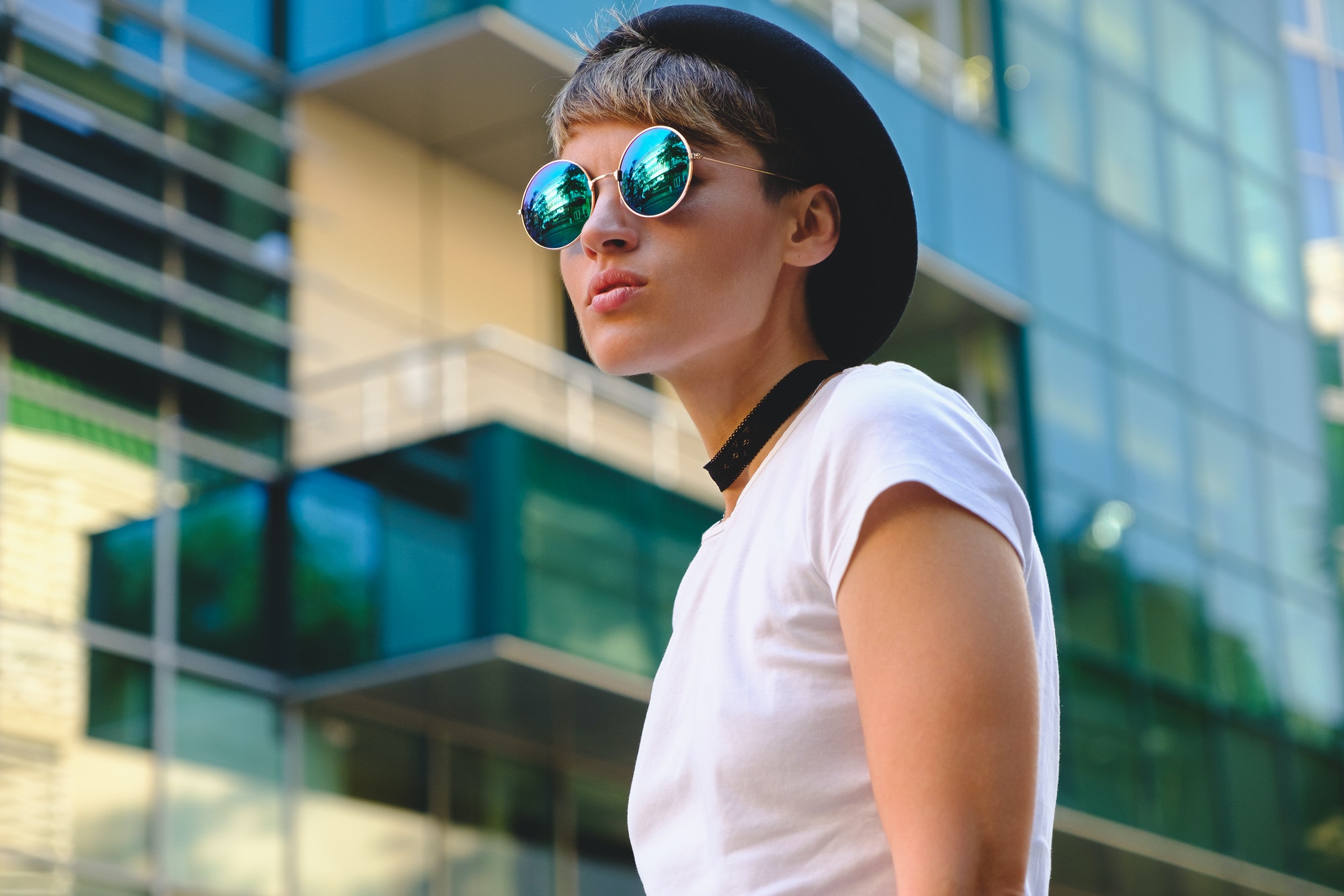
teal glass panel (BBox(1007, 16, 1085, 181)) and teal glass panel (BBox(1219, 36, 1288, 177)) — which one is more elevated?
teal glass panel (BBox(1219, 36, 1288, 177))

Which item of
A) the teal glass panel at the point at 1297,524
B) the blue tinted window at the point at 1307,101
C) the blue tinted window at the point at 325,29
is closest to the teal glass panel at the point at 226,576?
the blue tinted window at the point at 325,29

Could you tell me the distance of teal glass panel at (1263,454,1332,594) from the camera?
→ 69.8 feet

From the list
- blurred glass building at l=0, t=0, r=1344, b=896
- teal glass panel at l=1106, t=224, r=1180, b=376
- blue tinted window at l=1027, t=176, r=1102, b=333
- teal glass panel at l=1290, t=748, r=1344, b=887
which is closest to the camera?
blurred glass building at l=0, t=0, r=1344, b=896

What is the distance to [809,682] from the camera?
5.38 ft

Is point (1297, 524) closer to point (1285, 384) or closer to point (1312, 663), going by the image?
point (1312, 663)

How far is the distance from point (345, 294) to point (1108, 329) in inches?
322

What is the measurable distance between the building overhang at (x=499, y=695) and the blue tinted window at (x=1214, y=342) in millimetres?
8539

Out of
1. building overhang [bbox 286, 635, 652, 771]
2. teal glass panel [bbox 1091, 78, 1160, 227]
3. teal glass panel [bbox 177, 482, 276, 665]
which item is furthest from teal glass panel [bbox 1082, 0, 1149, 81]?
teal glass panel [bbox 177, 482, 276, 665]

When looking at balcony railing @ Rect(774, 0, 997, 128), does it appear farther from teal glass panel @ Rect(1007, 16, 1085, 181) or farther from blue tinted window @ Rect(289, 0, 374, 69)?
blue tinted window @ Rect(289, 0, 374, 69)

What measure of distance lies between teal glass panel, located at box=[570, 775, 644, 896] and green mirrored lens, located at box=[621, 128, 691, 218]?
13043 mm

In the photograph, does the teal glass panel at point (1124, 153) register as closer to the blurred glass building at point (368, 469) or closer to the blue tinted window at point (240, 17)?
the blurred glass building at point (368, 469)

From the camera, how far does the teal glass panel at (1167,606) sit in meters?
18.8

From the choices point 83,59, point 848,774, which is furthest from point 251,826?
point 848,774

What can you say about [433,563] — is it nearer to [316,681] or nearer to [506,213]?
[316,681]
